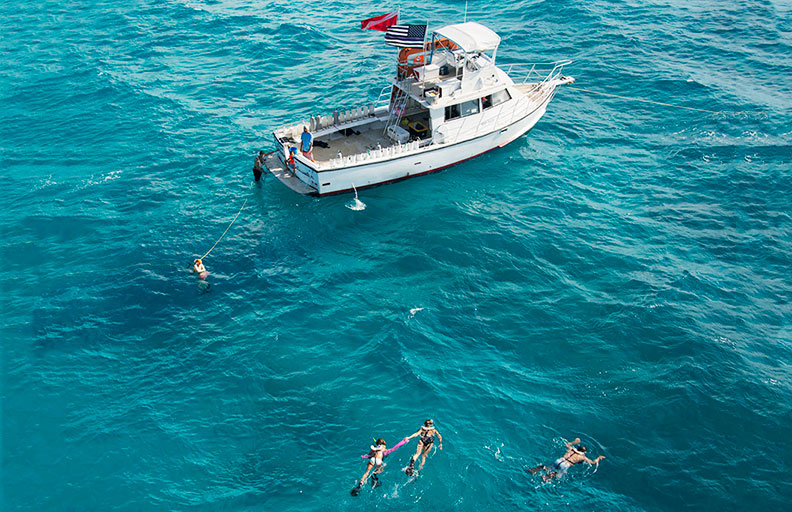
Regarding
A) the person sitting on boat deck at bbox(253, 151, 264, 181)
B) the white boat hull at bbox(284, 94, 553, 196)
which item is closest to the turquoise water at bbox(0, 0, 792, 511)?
the white boat hull at bbox(284, 94, 553, 196)

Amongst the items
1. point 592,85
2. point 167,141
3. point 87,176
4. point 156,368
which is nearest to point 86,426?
point 156,368

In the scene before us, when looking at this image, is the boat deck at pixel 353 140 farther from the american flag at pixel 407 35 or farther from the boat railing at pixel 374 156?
the american flag at pixel 407 35

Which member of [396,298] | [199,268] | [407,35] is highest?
[407,35]

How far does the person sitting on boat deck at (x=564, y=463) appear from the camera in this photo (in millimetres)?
23922

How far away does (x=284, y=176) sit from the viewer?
41312mm

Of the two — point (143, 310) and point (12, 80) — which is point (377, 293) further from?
point (12, 80)

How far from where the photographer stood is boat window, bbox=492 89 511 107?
44312 mm

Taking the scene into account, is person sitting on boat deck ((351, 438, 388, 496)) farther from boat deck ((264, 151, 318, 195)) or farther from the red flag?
the red flag

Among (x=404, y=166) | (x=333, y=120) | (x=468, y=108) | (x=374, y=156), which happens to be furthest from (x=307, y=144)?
(x=468, y=108)

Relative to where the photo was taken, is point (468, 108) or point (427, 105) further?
point (468, 108)

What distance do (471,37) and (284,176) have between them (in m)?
15.9

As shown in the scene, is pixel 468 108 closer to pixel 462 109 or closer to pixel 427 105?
pixel 462 109

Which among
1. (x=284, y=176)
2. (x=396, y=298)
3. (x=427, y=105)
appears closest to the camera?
(x=396, y=298)

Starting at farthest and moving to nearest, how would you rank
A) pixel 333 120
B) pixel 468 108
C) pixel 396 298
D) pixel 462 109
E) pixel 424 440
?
1. pixel 333 120
2. pixel 468 108
3. pixel 462 109
4. pixel 396 298
5. pixel 424 440
